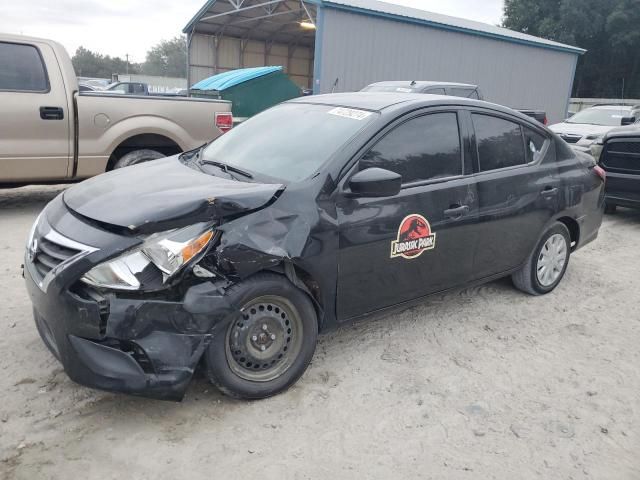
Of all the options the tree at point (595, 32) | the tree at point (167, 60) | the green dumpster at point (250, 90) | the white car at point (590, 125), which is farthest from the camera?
the tree at point (167, 60)

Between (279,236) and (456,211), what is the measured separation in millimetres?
1404

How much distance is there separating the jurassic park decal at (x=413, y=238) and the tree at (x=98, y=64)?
264 feet

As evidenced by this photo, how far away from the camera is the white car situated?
10827 mm

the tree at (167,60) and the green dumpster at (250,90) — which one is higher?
the tree at (167,60)

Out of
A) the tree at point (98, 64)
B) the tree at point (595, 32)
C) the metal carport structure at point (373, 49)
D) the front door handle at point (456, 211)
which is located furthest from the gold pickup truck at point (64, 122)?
the tree at point (98, 64)

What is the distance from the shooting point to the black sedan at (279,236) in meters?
2.55

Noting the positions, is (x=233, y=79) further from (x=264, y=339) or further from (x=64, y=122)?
(x=264, y=339)

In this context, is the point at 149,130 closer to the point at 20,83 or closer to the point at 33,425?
the point at 20,83

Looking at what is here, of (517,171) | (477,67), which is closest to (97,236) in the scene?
(517,171)

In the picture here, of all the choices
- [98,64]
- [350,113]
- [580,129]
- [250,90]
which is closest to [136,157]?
[350,113]

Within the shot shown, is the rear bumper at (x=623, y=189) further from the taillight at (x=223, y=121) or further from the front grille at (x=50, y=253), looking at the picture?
the front grille at (x=50, y=253)

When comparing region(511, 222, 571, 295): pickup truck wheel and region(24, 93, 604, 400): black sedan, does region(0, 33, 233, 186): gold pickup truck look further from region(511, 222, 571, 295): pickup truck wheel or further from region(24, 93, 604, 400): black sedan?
region(511, 222, 571, 295): pickup truck wheel

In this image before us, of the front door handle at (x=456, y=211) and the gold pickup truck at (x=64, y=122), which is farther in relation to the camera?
the gold pickup truck at (x=64, y=122)

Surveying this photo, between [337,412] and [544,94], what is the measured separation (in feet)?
68.0
